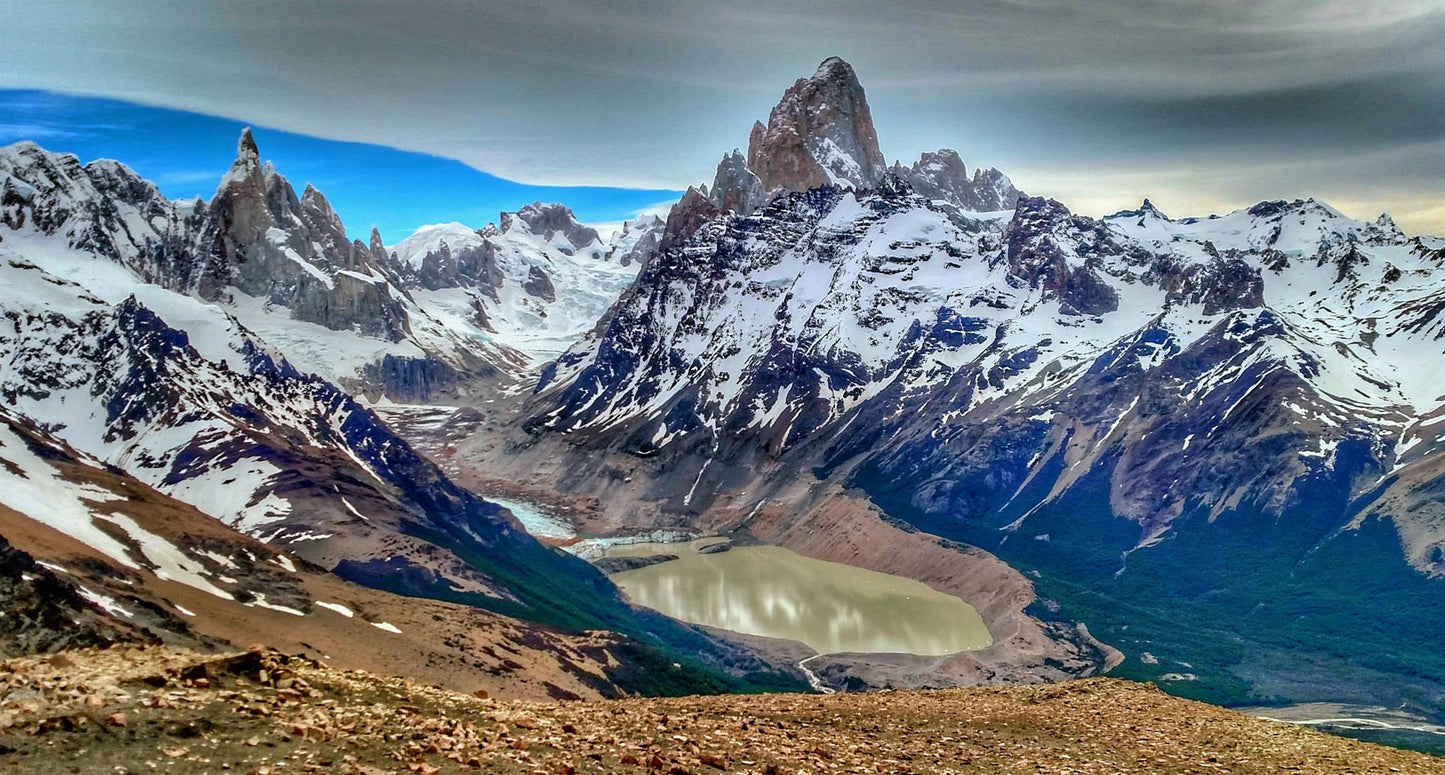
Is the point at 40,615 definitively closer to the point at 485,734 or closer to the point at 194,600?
the point at 194,600

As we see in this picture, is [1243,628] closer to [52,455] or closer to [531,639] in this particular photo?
[531,639]

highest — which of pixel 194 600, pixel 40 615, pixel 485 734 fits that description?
pixel 485 734

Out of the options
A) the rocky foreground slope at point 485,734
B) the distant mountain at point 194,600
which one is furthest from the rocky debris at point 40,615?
the rocky foreground slope at point 485,734

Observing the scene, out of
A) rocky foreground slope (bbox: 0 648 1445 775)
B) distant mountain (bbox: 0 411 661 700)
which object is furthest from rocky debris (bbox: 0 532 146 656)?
rocky foreground slope (bbox: 0 648 1445 775)

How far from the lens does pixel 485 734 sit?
30.4 m

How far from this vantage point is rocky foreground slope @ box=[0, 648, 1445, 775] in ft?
82.0

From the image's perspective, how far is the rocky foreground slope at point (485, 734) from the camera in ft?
82.0

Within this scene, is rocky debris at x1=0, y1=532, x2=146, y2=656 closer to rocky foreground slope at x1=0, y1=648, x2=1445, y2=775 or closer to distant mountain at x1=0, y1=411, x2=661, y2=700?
distant mountain at x1=0, y1=411, x2=661, y2=700

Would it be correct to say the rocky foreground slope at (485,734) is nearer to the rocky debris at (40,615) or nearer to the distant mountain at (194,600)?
the rocky debris at (40,615)

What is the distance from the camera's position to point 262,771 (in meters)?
24.2

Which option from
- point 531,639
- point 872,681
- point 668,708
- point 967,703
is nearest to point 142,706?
point 668,708

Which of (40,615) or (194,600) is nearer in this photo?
(40,615)

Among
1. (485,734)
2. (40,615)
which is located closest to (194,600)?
(40,615)

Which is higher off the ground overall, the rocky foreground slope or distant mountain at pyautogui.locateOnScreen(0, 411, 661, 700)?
the rocky foreground slope
